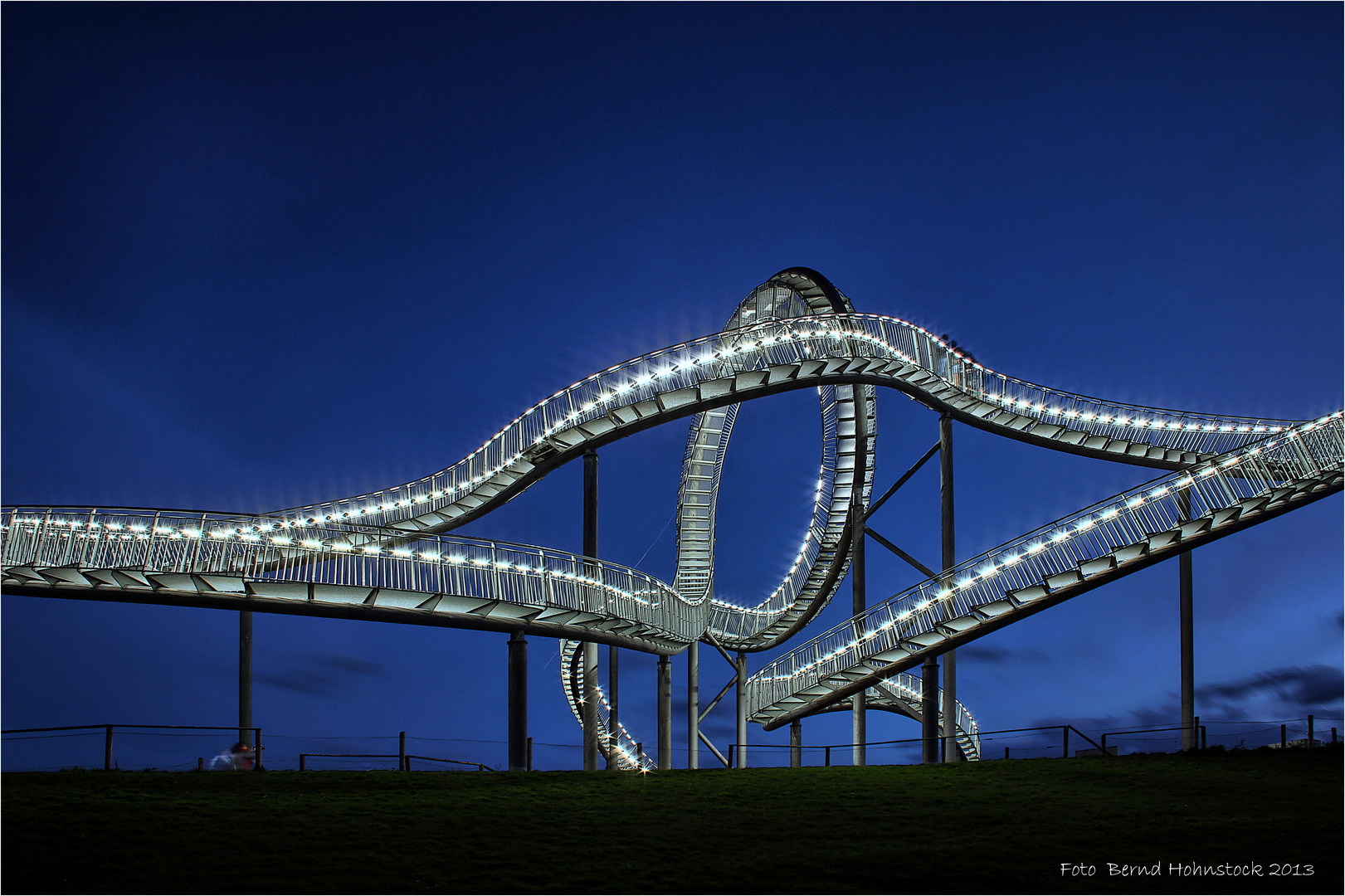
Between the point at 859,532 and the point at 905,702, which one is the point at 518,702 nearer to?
the point at 859,532

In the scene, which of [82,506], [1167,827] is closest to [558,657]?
[82,506]

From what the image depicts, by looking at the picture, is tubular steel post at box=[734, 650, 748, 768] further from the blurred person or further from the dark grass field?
the blurred person

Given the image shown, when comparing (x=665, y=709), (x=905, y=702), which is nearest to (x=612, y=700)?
(x=665, y=709)

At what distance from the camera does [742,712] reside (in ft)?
102

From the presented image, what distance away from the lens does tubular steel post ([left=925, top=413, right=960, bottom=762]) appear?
1045 inches

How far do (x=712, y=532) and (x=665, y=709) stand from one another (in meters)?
7.24

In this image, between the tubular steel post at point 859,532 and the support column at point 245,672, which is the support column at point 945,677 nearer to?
the tubular steel post at point 859,532

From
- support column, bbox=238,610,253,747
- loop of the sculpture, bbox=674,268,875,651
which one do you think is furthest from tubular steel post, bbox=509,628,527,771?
loop of the sculpture, bbox=674,268,875,651

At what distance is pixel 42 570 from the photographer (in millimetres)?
18172

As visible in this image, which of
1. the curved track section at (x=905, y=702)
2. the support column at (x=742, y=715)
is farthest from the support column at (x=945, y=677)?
the curved track section at (x=905, y=702)

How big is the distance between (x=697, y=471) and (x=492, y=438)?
26.9ft

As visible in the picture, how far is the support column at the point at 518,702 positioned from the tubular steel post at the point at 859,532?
309 inches

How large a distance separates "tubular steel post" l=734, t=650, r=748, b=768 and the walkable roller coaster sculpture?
749 mm

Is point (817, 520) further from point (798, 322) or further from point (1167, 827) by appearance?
point (1167, 827)
